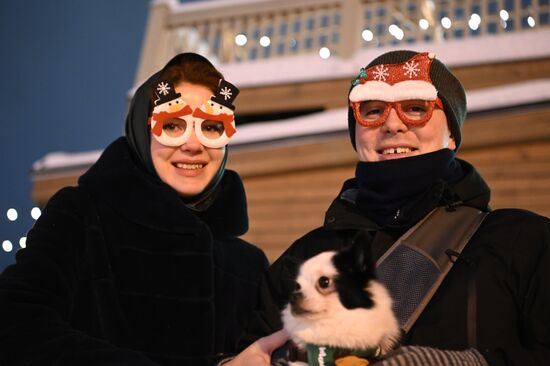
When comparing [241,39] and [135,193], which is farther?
[241,39]

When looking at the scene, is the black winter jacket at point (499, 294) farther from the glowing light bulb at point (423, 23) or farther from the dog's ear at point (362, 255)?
the glowing light bulb at point (423, 23)

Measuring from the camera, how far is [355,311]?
1556 mm

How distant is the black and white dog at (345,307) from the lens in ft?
5.05

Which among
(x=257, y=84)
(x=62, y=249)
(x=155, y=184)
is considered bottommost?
(x=62, y=249)

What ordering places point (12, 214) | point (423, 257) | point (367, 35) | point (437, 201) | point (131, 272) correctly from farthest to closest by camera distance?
point (367, 35) → point (12, 214) → point (131, 272) → point (437, 201) → point (423, 257)

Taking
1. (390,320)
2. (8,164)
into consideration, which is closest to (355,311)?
(390,320)

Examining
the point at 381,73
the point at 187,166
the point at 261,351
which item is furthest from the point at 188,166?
the point at 261,351

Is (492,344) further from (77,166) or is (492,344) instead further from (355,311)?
(77,166)

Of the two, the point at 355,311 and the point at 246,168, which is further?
the point at 246,168

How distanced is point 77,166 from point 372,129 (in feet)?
17.9

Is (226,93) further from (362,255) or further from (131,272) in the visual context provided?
(362,255)

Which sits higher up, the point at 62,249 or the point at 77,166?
the point at 77,166

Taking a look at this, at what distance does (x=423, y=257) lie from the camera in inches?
66.4

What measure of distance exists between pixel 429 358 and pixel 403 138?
0.77 meters
